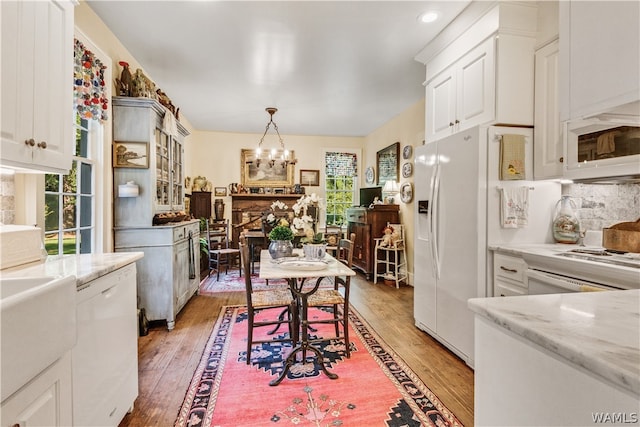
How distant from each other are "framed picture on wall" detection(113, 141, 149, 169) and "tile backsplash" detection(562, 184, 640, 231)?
3.65 metres

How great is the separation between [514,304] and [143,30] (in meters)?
3.46

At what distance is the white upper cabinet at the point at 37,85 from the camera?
1.32 m

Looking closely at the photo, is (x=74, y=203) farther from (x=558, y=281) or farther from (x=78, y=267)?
(x=558, y=281)

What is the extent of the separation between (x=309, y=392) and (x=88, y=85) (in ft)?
9.20

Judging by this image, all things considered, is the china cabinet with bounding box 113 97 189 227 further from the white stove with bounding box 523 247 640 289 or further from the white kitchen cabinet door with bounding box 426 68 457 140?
the white stove with bounding box 523 247 640 289

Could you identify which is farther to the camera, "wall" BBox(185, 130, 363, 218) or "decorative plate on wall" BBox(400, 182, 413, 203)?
"wall" BBox(185, 130, 363, 218)

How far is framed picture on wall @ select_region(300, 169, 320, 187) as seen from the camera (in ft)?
22.1

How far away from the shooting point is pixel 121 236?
3.01m

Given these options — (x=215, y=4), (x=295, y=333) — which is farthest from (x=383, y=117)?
(x=295, y=333)

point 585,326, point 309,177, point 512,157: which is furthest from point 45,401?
point 309,177

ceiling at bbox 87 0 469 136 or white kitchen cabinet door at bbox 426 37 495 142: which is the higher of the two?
ceiling at bbox 87 0 469 136

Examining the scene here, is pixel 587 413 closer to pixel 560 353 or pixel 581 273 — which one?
pixel 560 353

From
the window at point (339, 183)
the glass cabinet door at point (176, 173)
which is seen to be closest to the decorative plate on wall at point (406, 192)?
the window at point (339, 183)

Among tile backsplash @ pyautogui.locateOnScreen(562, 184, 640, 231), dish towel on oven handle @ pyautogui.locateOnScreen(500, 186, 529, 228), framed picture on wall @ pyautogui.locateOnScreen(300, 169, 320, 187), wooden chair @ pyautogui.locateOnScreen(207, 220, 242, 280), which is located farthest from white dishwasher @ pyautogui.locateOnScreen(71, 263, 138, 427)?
framed picture on wall @ pyautogui.locateOnScreen(300, 169, 320, 187)
